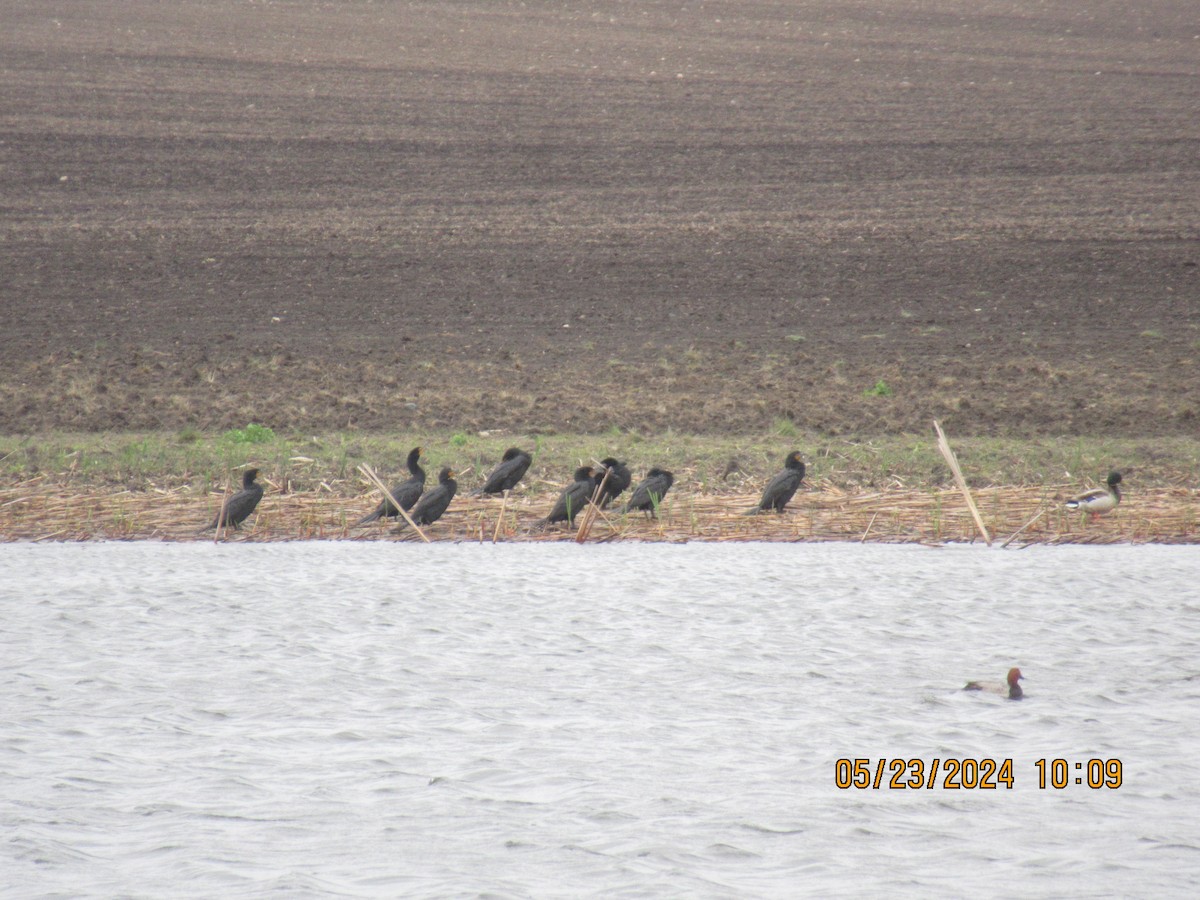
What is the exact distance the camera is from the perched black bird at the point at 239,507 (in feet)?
42.8

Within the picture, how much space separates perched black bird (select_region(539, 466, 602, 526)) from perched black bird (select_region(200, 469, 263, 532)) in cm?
275

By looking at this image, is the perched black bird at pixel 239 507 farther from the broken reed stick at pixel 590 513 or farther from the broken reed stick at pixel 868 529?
the broken reed stick at pixel 868 529

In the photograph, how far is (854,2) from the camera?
1917 inches

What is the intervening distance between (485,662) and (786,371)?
11.8 metres

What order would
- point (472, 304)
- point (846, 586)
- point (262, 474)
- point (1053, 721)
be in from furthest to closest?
point (472, 304)
point (262, 474)
point (846, 586)
point (1053, 721)

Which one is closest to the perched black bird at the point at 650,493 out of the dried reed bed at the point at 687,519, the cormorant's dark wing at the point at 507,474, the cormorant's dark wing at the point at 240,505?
the dried reed bed at the point at 687,519

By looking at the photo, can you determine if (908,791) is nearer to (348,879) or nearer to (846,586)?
(348,879)

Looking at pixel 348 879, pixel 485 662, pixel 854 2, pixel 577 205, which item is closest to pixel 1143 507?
pixel 485 662

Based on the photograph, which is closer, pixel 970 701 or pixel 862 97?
pixel 970 701

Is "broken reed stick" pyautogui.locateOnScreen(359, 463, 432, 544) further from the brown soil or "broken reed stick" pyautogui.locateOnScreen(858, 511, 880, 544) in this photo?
the brown soil

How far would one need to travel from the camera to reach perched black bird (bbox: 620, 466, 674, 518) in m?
13.4

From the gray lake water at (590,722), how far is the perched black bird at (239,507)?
0.92 metres

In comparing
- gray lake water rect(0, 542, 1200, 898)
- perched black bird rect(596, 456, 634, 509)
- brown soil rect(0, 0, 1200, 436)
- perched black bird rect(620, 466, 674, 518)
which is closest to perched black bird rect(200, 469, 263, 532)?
gray lake water rect(0, 542, 1200, 898)
